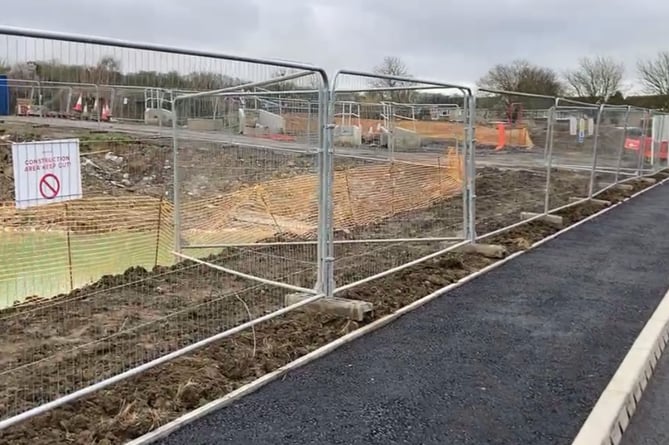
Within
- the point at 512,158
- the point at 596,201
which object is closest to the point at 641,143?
the point at 596,201

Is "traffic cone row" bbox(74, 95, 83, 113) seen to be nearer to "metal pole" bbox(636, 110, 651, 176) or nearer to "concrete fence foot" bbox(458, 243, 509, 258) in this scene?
"concrete fence foot" bbox(458, 243, 509, 258)

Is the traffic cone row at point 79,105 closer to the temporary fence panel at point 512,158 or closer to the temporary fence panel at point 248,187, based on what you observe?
the temporary fence panel at point 248,187

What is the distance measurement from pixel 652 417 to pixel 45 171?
4017 millimetres

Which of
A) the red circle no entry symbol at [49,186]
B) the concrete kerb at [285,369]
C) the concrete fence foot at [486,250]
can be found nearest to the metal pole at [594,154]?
the concrete fence foot at [486,250]

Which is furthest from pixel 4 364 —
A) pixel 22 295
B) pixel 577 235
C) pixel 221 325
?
pixel 577 235

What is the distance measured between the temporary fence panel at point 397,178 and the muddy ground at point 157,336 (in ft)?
0.55

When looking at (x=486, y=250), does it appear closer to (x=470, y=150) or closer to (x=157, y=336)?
(x=470, y=150)

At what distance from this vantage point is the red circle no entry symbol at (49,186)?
3.85 m

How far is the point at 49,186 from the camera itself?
390cm

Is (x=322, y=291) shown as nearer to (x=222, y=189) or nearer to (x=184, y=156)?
(x=222, y=189)

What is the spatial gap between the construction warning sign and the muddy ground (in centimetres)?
125

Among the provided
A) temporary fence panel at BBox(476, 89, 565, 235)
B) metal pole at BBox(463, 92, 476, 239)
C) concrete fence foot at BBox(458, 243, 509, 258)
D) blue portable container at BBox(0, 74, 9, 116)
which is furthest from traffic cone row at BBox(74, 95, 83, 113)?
temporary fence panel at BBox(476, 89, 565, 235)

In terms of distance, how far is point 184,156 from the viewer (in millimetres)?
7836

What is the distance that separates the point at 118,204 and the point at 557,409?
20.1 ft
